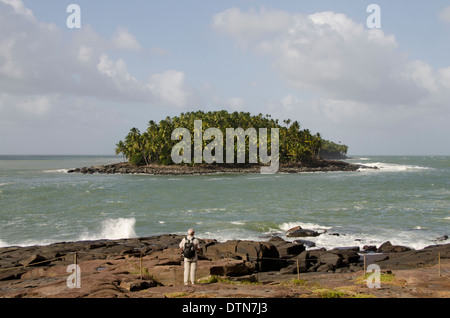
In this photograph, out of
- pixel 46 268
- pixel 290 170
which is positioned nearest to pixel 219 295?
pixel 46 268

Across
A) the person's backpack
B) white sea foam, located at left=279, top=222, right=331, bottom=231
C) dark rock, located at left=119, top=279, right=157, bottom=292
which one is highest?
the person's backpack

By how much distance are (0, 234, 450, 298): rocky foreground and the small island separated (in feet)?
269

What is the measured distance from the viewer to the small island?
112125 millimetres

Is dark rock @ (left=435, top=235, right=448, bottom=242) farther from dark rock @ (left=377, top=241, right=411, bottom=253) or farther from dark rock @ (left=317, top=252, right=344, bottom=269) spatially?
dark rock @ (left=317, top=252, right=344, bottom=269)

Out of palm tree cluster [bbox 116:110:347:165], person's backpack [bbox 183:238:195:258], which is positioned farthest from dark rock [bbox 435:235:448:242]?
palm tree cluster [bbox 116:110:347:165]

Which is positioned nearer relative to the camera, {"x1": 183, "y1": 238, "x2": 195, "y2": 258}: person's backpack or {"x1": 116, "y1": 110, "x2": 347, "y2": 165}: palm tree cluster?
{"x1": 183, "y1": 238, "x2": 195, "y2": 258}: person's backpack

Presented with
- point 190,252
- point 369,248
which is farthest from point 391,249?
point 190,252

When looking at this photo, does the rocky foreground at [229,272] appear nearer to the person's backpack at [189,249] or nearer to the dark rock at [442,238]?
the person's backpack at [189,249]

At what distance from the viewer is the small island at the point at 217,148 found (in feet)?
368

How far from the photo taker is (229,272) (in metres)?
14.6

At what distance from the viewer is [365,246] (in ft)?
78.4

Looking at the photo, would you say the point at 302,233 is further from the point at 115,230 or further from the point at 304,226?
the point at 115,230
